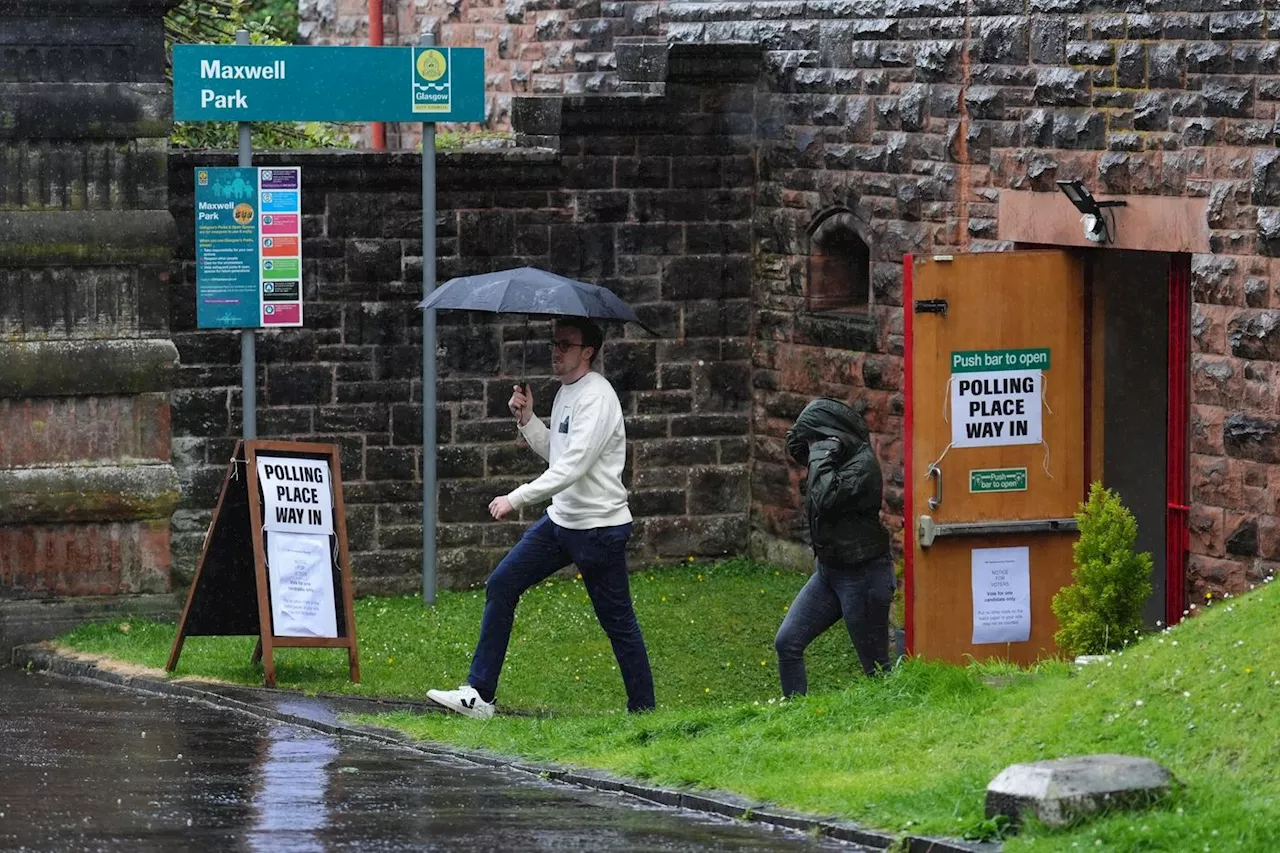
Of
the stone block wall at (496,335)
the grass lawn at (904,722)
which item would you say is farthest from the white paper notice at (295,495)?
the stone block wall at (496,335)

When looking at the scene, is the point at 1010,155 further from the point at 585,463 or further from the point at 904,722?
the point at 904,722

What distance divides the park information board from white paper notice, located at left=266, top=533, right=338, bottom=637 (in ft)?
8.68

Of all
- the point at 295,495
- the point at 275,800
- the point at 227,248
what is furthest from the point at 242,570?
the point at 275,800

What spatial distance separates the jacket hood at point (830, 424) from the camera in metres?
10.9

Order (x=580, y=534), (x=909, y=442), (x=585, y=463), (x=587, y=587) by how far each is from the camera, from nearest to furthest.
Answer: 1. (x=585, y=463)
2. (x=580, y=534)
3. (x=587, y=587)
4. (x=909, y=442)

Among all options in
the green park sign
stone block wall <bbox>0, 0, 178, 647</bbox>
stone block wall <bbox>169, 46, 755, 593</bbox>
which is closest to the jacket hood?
stone block wall <bbox>0, 0, 178, 647</bbox>

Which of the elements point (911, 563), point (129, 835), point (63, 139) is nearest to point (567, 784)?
point (129, 835)

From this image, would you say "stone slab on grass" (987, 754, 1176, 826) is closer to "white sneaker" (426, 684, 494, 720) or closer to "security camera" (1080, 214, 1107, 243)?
"white sneaker" (426, 684, 494, 720)

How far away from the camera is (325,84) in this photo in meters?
14.6

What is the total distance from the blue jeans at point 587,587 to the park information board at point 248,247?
404 cm

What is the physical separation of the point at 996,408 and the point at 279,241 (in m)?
4.92

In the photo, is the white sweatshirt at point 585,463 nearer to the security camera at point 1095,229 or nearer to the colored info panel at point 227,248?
the security camera at point 1095,229

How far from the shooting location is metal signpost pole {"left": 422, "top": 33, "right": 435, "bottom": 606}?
15.1 m

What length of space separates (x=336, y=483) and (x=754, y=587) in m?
4.52
